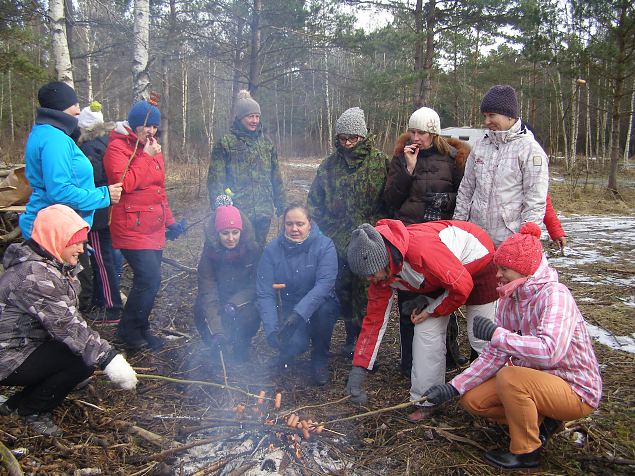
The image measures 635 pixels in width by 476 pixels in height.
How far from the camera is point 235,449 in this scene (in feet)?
8.41

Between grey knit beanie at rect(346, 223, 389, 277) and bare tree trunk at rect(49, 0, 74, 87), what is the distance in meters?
6.27

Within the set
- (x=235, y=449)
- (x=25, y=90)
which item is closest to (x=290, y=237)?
(x=235, y=449)

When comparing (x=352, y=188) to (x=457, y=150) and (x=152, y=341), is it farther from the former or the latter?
(x=152, y=341)

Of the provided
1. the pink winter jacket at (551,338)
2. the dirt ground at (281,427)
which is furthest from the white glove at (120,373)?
the pink winter jacket at (551,338)

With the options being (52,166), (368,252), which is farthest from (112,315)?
(368,252)

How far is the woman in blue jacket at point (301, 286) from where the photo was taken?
11.1 ft

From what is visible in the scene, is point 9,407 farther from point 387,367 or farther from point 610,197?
point 610,197

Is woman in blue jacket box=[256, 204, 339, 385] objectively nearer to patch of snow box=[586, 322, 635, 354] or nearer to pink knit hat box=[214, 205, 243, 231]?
pink knit hat box=[214, 205, 243, 231]

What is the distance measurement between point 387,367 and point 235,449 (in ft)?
4.70

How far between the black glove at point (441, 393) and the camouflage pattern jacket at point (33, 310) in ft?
6.11

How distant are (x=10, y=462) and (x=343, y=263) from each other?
2493mm

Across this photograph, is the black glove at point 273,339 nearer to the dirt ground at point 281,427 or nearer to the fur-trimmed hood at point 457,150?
the dirt ground at point 281,427

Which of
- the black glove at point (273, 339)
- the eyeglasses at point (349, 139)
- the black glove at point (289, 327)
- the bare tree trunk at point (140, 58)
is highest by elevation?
the bare tree trunk at point (140, 58)

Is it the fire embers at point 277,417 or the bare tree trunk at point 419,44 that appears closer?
the fire embers at point 277,417
